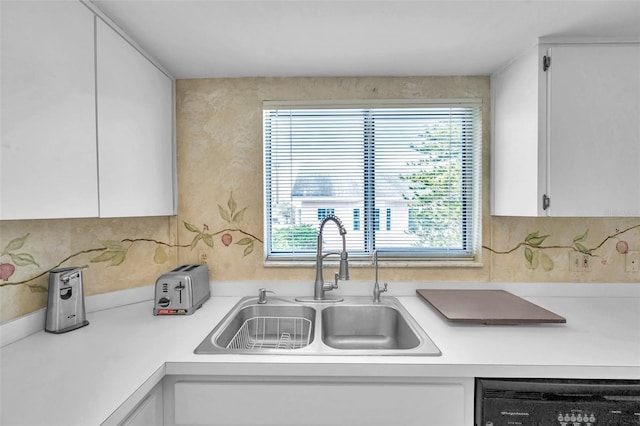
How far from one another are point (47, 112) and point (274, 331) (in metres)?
1.30

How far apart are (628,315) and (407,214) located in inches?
43.5

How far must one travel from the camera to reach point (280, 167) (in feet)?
6.25

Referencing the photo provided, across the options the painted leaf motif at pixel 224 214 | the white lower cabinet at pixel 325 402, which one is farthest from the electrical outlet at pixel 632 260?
the painted leaf motif at pixel 224 214

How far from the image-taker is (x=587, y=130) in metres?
1.41

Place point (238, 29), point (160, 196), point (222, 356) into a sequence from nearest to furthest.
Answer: point (222, 356), point (238, 29), point (160, 196)

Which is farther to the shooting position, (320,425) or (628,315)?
(628,315)

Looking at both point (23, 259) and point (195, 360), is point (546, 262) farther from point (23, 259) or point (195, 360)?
point (23, 259)

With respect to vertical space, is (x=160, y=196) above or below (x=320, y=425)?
above

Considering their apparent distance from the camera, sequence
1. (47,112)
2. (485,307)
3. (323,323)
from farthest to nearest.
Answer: (323,323), (485,307), (47,112)

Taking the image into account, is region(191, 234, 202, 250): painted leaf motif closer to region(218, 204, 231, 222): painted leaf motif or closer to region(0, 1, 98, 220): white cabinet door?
region(218, 204, 231, 222): painted leaf motif

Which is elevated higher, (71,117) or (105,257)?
(71,117)

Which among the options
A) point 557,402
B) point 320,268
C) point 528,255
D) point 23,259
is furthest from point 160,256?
point 528,255

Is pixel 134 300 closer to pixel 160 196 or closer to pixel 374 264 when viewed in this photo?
pixel 160 196

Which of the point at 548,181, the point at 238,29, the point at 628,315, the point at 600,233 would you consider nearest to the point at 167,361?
the point at 238,29
